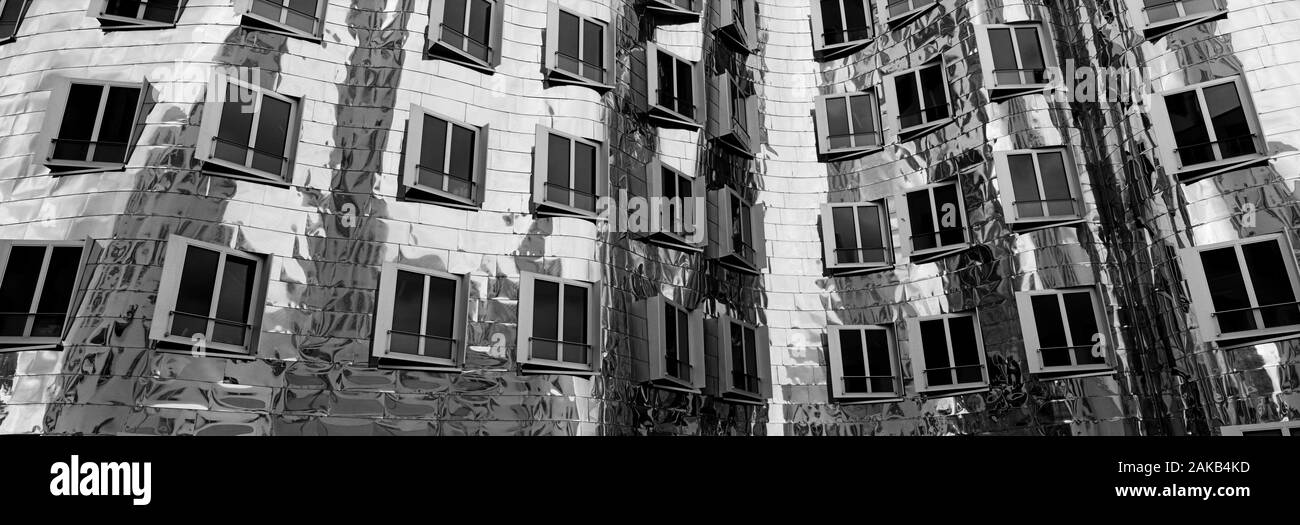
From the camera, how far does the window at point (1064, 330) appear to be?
20.8 meters

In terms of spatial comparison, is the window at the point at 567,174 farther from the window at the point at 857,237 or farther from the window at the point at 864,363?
the window at the point at 864,363

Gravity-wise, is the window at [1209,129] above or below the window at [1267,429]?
above

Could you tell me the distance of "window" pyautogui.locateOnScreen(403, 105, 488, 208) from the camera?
1928cm

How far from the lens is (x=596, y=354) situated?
64.2 feet

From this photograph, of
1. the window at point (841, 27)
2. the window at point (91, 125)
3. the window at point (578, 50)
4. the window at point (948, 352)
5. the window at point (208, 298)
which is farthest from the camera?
the window at point (841, 27)

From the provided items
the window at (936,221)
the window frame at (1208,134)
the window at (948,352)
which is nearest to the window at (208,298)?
the window at (948,352)

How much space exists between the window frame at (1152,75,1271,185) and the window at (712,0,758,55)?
12056 mm

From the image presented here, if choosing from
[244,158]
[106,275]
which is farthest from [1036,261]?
[106,275]

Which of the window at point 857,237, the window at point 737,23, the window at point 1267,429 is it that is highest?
the window at point 737,23

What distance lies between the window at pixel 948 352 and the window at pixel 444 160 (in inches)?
505

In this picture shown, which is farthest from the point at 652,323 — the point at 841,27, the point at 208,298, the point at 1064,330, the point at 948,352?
the point at 841,27

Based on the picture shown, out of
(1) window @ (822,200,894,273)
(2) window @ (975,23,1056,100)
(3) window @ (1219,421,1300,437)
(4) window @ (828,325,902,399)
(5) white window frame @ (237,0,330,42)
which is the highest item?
(2) window @ (975,23,1056,100)

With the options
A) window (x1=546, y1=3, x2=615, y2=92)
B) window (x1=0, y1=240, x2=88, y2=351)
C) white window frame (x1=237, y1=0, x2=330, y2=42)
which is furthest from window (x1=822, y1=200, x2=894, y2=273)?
window (x1=0, y1=240, x2=88, y2=351)

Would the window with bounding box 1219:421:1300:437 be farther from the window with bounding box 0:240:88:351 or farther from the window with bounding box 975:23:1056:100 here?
the window with bounding box 0:240:88:351
